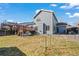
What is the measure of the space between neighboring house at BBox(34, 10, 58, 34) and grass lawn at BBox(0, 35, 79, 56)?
101 millimetres

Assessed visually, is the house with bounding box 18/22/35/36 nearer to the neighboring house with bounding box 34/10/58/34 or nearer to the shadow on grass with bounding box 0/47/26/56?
the neighboring house with bounding box 34/10/58/34

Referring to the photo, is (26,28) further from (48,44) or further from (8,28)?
(48,44)

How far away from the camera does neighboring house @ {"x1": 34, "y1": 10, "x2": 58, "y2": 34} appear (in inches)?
161

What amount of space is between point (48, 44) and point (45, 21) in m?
0.33

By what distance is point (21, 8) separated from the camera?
13.5 feet

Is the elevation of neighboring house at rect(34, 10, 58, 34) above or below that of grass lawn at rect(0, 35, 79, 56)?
above

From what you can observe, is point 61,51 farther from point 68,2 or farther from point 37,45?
point 68,2

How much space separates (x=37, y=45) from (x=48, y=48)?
0.16m

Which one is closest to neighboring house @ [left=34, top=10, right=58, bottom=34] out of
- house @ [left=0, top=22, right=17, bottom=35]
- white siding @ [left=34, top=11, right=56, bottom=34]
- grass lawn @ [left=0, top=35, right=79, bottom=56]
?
white siding @ [left=34, top=11, right=56, bottom=34]

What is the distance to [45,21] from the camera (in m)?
4.13

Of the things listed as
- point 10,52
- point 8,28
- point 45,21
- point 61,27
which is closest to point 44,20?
point 45,21

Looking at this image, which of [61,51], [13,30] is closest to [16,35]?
[13,30]

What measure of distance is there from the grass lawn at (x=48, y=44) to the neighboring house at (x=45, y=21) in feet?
0.33

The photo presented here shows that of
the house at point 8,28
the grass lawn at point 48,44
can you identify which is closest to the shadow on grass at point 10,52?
the grass lawn at point 48,44
